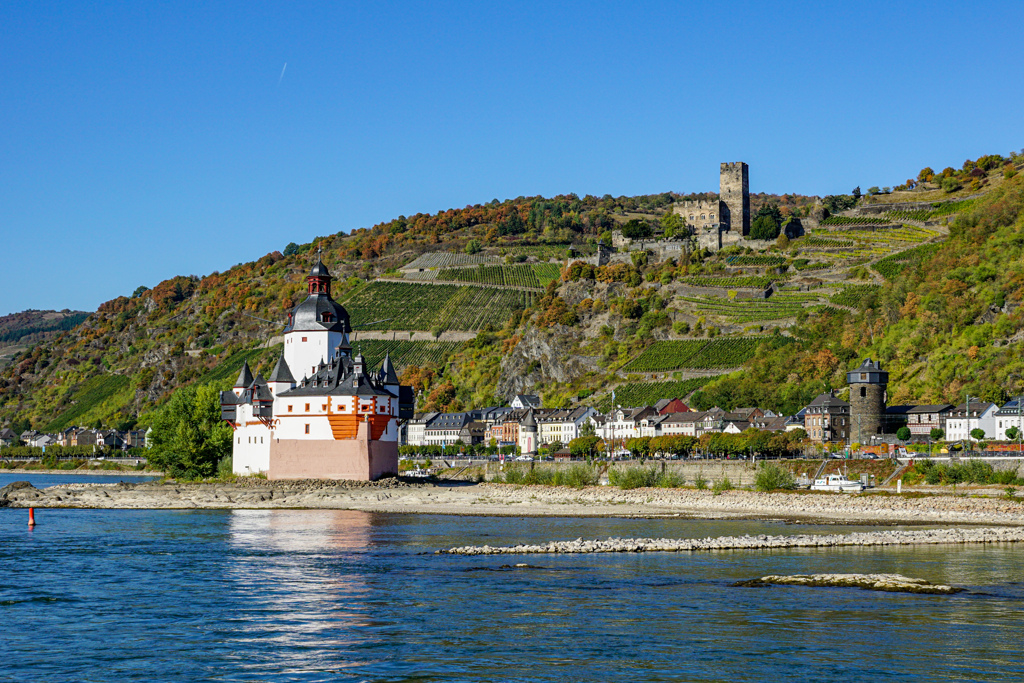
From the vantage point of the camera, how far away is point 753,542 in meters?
35.7

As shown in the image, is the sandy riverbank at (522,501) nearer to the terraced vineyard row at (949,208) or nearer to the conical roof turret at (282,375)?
the conical roof turret at (282,375)

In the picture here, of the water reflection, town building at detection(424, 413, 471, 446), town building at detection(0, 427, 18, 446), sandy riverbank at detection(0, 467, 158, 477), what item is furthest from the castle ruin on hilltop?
the water reflection

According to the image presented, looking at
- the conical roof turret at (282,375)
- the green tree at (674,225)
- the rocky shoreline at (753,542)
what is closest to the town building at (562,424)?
the conical roof turret at (282,375)

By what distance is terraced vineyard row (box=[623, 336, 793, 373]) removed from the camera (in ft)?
347

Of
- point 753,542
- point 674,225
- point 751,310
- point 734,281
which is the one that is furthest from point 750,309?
point 753,542

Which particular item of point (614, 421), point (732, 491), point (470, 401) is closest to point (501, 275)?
point (470, 401)

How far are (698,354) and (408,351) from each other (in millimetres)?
41698

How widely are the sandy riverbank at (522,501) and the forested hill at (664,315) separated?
30774 millimetres

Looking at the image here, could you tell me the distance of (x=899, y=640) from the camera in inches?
828

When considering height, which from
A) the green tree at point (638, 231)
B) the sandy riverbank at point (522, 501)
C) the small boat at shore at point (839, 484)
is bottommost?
the sandy riverbank at point (522, 501)

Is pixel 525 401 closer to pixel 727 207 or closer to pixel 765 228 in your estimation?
pixel 765 228

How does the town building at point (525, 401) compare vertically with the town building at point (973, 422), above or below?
above

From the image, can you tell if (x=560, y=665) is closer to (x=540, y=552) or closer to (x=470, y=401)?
(x=540, y=552)

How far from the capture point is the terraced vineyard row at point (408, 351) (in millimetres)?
134750
